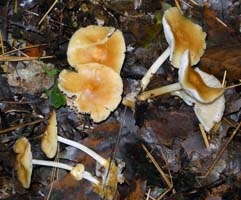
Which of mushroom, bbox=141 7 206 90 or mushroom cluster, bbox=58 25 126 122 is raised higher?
mushroom, bbox=141 7 206 90

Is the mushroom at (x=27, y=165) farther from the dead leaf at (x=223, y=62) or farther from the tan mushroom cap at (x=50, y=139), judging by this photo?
the dead leaf at (x=223, y=62)

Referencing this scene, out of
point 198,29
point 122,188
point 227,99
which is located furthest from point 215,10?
point 122,188

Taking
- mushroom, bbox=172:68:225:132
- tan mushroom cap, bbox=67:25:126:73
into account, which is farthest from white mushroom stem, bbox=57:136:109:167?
mushroom, bbox=172:68:225:132

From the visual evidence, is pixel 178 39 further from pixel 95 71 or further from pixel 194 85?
pixel 95 71

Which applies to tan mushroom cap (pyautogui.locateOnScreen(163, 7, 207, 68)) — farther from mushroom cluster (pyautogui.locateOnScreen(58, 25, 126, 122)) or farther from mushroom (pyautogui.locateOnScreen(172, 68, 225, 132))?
mushroom cluster (pyautogui.locateOnScreen(58, 25, 126, 122))

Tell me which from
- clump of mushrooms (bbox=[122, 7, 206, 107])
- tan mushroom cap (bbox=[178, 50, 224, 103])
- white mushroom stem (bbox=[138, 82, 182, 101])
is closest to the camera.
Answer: tan mushroom cap (bbox=[178, 50, 224, 103])

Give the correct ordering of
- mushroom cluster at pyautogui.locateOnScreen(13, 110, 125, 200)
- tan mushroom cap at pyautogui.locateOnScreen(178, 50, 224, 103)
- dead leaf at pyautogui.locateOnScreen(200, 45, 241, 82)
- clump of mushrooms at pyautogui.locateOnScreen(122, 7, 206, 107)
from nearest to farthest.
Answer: tan mushroom cap at pyautogui.locateOnScreen(178, 50, 224, 103) < mushroom cluster at pyautogui.locateOnScreen(13, 110, 125, 200) < clump of mushrooms at pyautogui.locateOnScreen(122, 7, 206, 107) < dead leaf at pyautogui.locateOnScreen(200, 45, 241, 82)

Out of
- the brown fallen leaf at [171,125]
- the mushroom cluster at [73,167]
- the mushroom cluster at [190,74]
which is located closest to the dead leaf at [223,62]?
the mushroom cluster at [190,74]

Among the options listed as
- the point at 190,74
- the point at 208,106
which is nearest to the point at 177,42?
the point at 190,74
